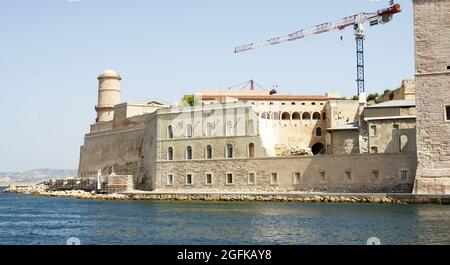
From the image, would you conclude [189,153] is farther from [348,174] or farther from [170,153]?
[348,174]

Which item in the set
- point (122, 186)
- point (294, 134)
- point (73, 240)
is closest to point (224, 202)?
point (122, 186)

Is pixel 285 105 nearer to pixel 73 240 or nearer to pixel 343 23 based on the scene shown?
pixel 343 23

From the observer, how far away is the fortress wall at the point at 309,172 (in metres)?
27.2

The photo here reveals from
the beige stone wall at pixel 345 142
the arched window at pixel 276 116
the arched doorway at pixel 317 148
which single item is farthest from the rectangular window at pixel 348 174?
the arched window at pixel 276 116

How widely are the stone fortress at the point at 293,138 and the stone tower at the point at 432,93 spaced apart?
0.04 meters

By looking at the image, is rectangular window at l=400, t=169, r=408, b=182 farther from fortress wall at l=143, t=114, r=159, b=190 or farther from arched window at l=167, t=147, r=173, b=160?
fortress wall at l=143, t=114, r=159, b=190

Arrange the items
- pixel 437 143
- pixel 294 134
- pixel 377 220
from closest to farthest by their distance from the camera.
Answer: pixel 377 220
pixel 437 143
pixel 294 134

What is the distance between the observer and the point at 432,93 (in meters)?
25.0

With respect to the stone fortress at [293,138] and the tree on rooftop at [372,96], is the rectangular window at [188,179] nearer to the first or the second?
the stone fortress at [293,138]

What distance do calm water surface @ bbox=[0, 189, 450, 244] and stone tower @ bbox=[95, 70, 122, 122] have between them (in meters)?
24.0

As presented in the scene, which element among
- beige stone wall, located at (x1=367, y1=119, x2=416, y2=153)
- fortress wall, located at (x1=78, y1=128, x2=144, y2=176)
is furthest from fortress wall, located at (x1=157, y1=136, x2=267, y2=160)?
beige stone wall, located at (x1=367, y1=119, x2=416, y2=153)

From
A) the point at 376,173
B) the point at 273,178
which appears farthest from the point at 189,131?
the point at 376,173

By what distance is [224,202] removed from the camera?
1108 inches
